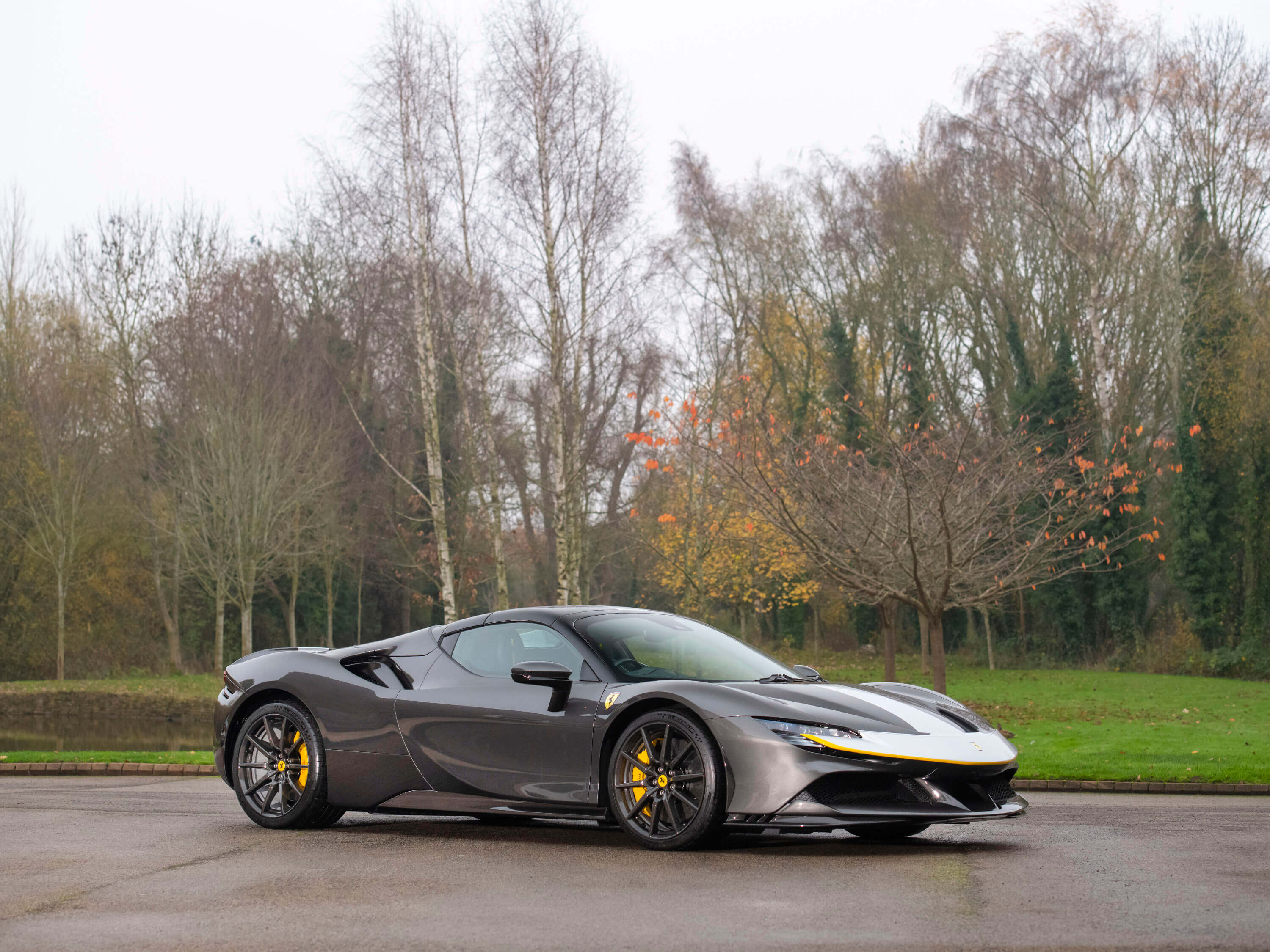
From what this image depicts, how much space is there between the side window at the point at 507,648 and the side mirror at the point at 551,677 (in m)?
0.16

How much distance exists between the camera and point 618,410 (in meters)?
40.7

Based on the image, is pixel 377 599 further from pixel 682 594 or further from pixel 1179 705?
pixel 1179 705

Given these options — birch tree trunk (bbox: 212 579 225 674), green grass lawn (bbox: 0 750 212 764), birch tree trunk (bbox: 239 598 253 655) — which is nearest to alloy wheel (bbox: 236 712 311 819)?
green grass lawn (bbox: 0 750 212 764)

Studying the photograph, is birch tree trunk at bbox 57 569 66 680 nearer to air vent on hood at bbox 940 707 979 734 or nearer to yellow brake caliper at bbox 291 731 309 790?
yellow brake caliper at bbox 291 731 309 790

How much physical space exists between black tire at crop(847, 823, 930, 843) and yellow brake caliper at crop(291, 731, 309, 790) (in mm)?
3356

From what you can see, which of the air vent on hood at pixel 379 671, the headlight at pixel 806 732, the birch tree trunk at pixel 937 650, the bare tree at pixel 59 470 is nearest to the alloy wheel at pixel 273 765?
the air vent on hood at pixel 379 671

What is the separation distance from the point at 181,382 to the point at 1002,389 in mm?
24995

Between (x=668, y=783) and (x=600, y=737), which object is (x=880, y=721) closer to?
(x=668, y=783)

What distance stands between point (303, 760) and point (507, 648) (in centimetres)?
156

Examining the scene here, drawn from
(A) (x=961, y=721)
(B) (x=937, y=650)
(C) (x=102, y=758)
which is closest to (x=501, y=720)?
(A) (x=961, y=721)

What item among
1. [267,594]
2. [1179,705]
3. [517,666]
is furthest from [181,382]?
[517,666]

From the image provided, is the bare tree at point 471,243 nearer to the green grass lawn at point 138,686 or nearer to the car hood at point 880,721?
the green grass lawn at point 138,686

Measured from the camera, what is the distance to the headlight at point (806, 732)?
6.61 metres

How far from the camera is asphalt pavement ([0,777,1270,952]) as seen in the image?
473 cm
